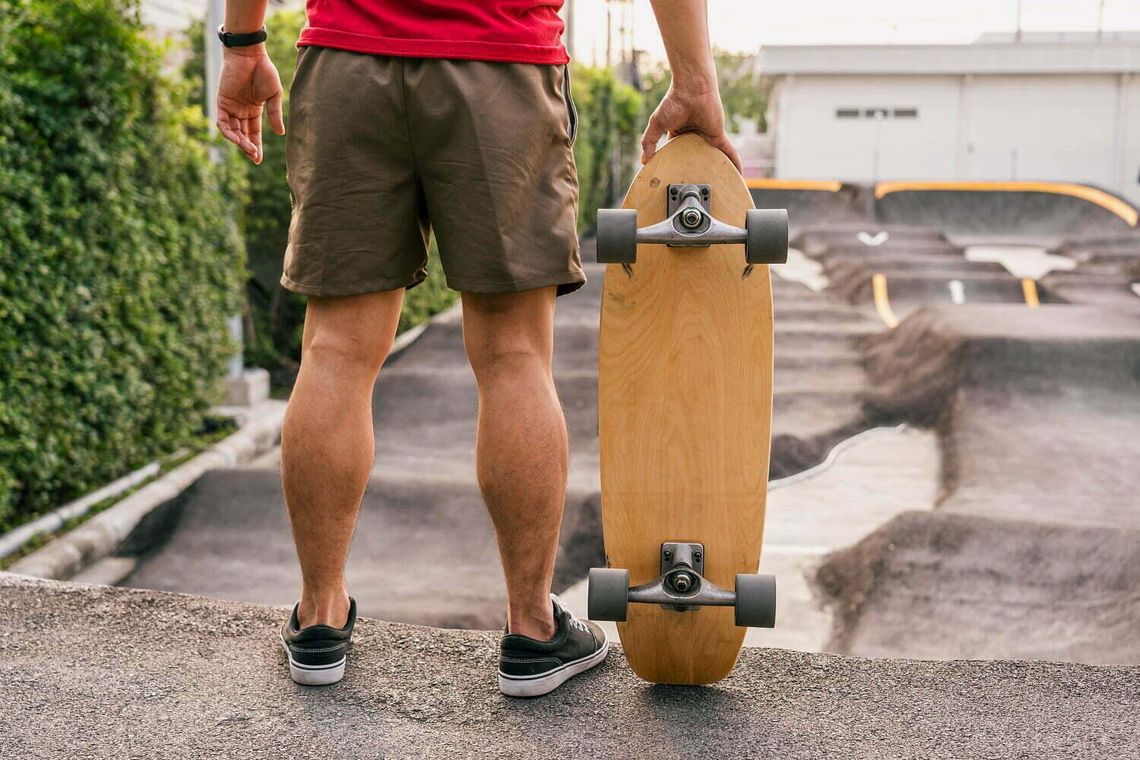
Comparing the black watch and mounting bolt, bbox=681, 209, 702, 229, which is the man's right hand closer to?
the black watch

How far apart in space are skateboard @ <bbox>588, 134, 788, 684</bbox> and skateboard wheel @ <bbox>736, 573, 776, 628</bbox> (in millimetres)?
85

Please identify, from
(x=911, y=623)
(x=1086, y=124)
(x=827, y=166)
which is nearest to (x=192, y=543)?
(x=911, y=623)

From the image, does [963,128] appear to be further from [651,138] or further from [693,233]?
[693,233]

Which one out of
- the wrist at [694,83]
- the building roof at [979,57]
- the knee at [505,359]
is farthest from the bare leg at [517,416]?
the building roof at [979,57]

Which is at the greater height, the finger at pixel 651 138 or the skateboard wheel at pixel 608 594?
the finger at pixel 651 138

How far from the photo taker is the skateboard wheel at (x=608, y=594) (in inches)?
74.3

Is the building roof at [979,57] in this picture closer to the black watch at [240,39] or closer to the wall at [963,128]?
the wall at [963,128]

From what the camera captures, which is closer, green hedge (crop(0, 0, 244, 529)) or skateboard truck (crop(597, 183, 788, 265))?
skateboard truck (crop(597, 183, 788, 265))

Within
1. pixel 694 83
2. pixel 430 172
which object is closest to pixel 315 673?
pixel 430 172

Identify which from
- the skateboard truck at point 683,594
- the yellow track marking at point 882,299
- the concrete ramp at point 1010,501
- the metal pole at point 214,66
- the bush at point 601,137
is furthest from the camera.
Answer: the bush at point 601,137

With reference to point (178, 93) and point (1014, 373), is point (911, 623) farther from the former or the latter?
point (178, 93)

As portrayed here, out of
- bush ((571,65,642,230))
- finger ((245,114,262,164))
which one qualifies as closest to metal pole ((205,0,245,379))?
finger ((245,114,262,164))

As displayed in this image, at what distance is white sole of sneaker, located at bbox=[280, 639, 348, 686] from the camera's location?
6.51ft

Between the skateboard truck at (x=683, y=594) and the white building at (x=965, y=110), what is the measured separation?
2549 cm
